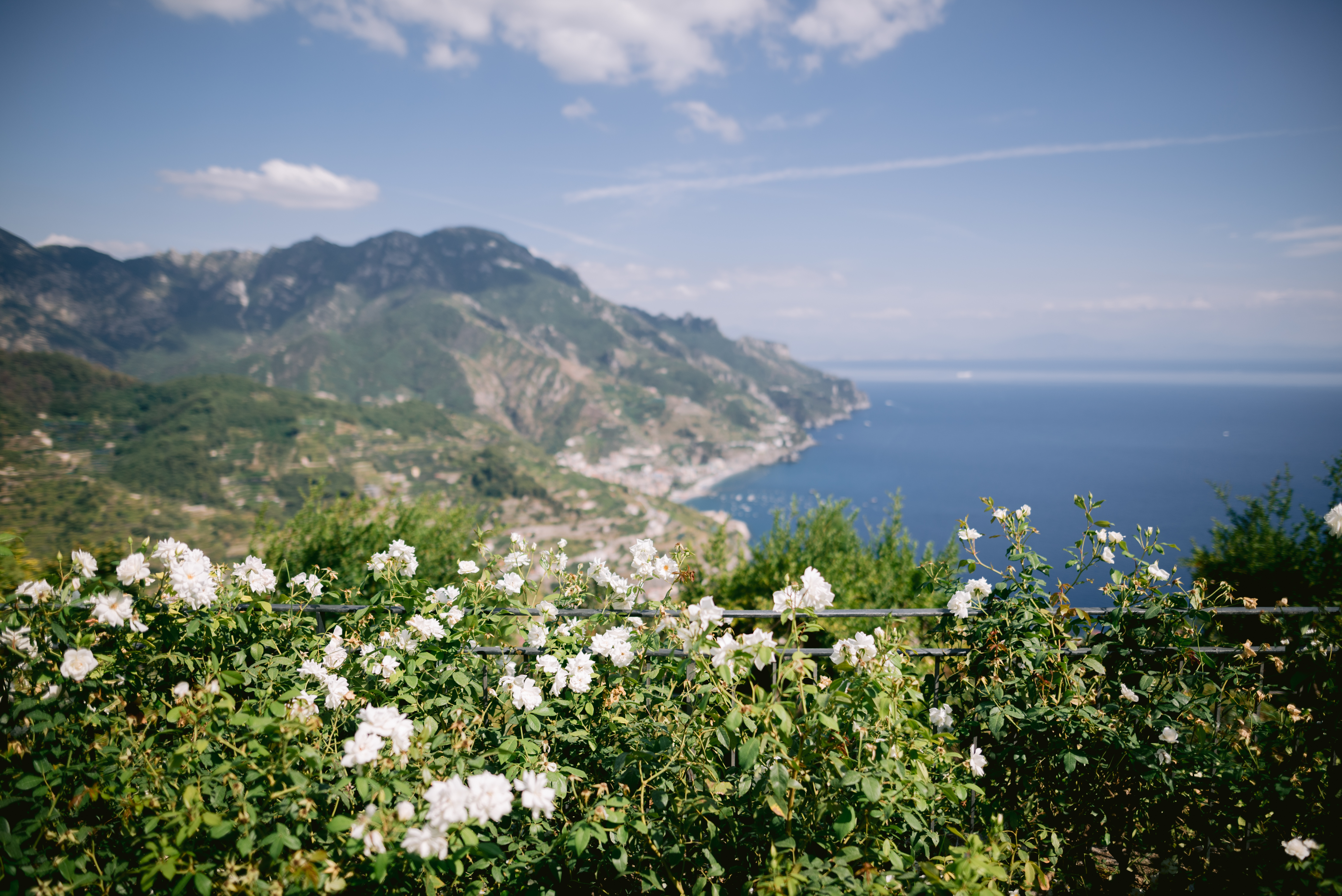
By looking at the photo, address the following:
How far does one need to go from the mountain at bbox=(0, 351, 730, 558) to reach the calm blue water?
29.3 m

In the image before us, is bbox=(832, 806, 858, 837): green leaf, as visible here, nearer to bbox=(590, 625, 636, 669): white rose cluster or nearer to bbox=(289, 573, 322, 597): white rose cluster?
bbox=(590, 625, 636, 669): white rose cluster

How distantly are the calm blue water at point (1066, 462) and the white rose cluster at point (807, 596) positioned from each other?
25.6 metres

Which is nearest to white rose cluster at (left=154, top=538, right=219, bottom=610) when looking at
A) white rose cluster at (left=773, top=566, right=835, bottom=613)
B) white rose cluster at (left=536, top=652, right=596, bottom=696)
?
white rose cluster at (left=536, top=652, right=596, bottom=696)

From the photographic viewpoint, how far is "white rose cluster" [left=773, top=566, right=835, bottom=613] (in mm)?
1859

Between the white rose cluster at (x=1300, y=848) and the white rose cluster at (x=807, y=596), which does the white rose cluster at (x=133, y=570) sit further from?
the white rose cluster at (x=1300, y=848)

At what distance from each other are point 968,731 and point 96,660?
3.27 metres

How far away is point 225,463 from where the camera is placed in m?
83.2

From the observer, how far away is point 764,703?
64.8 inches

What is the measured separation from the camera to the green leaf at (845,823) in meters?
1.57

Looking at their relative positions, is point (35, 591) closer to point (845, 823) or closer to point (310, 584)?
point (310, 584)

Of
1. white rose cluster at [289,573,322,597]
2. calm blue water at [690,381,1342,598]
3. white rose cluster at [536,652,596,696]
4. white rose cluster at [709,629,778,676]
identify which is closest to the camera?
white rose cluster at [709,629,778,676]

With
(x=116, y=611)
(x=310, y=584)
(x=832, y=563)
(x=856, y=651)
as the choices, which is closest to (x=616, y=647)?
(x=856, y=651)

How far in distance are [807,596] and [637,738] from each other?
0.86 meters

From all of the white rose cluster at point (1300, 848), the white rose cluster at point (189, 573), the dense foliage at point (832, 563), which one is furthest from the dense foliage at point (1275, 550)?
the white rose cluster at point (189, 573)
